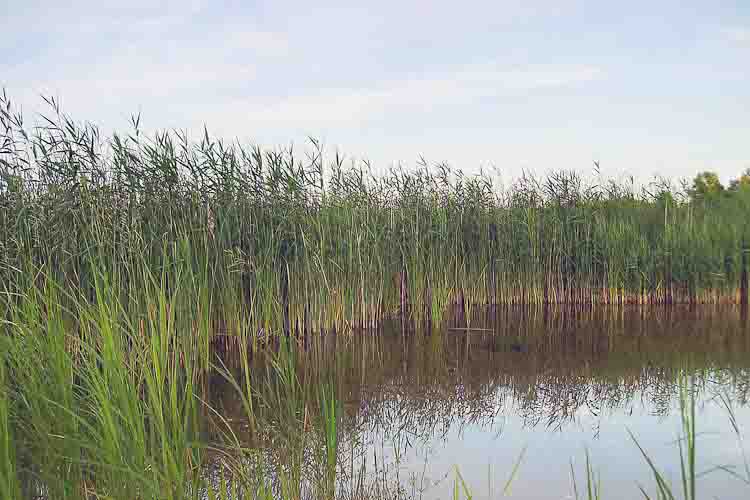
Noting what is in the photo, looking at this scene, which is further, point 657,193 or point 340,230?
point 657,193

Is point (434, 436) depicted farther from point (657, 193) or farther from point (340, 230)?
point (657, 193)

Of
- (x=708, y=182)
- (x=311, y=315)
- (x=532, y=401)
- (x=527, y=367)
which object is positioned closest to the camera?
(x=532, y=401)

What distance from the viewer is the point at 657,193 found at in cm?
1167

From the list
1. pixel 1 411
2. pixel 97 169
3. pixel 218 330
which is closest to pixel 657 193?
pixel 218 330

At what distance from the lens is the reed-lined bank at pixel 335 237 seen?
18.4ft

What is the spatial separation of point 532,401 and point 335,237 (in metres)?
3.73

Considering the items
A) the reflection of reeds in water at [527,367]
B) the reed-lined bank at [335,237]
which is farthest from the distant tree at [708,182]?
the reflection of reeds in water at [527,367]

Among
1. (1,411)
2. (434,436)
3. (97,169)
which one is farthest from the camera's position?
(97,169)

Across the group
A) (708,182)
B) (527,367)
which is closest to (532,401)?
(527,367)

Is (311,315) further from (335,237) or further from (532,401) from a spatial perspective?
(532,401)

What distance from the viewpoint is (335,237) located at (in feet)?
26.1

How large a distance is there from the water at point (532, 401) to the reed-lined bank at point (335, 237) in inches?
38.7

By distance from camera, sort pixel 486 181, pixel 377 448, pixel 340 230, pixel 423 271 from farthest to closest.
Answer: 1. pixel 486 181
2. pixel 423 271
3. pixel 340 230
4. pixel 377 448

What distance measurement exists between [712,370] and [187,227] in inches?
235
